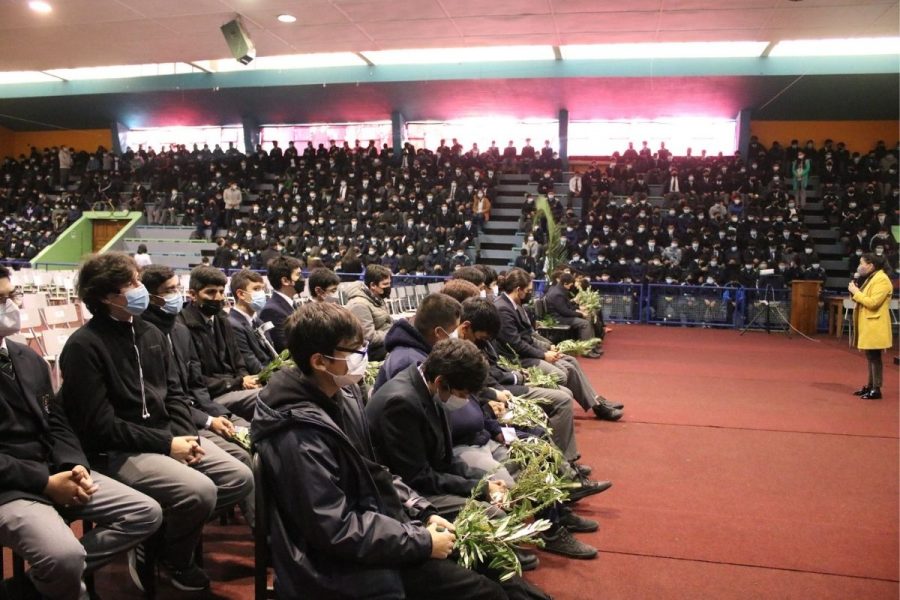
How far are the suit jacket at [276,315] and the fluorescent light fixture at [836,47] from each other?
13.6 m

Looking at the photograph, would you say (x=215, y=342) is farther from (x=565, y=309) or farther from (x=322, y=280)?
(x=565, y=309)

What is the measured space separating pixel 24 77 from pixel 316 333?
2154 cm

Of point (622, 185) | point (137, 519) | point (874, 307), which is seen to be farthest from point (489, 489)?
point (622, 185)

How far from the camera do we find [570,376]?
5734 millimetres

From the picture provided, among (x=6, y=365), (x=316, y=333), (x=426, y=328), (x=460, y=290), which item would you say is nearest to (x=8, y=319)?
(x=6, y=365)

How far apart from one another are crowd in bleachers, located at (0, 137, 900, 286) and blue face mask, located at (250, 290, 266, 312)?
841 cm

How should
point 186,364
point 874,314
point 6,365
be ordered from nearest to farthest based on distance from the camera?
point 6,365 < point 186,364 < point 874,314

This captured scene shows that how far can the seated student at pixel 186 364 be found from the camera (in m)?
3.34

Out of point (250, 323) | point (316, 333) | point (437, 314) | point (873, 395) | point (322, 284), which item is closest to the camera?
point (316, 333)

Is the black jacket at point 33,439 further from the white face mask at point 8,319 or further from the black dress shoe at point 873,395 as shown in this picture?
the black dress shoe at point 873,395

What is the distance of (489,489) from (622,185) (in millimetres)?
16892

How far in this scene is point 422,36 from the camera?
12.2m

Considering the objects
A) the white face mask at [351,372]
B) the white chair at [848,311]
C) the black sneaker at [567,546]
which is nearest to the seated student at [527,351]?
the black sneaker at [567,546]

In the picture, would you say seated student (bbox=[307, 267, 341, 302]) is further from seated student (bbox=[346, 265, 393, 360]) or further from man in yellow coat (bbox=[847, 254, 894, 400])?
man in yellow coat (bbox=[847, 254, 894, 400])
